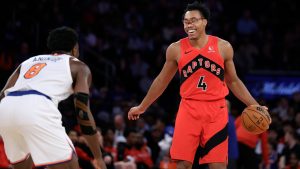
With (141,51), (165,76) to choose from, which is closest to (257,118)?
(165,76)

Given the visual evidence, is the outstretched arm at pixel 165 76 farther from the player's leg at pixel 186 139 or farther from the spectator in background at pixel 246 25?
the spectator in background at pixel 246 25

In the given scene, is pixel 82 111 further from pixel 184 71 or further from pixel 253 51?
pixel 253 51

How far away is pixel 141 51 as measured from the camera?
19.0m

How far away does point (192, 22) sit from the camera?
7766 mm

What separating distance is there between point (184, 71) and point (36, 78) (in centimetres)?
180

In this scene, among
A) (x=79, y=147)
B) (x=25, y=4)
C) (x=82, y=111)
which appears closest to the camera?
(x=82, y=111)

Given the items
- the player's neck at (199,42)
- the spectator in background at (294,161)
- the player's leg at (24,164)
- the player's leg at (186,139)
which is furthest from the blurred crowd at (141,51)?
the player's leg at (24,164)

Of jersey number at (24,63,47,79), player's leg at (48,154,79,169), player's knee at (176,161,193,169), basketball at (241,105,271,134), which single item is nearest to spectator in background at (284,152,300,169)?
basketball at (241,105,271,134)

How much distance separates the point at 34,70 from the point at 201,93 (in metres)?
1.89

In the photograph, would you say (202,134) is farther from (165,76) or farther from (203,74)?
(165,76)

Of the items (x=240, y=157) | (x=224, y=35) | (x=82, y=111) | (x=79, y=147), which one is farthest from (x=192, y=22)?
(x=224, y=35)

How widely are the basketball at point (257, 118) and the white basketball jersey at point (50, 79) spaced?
84.1 inches

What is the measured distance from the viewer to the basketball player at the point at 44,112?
638cm

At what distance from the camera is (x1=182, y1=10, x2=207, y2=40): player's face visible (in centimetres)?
775
